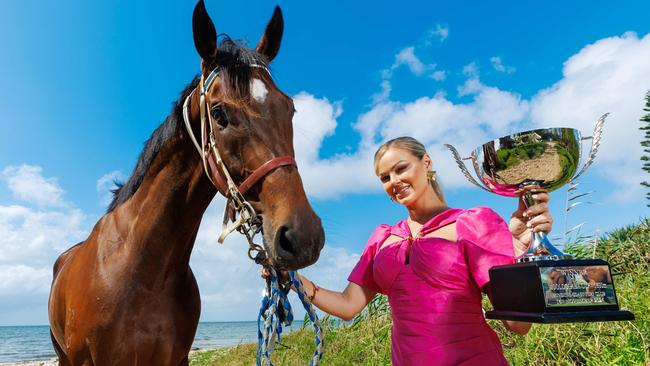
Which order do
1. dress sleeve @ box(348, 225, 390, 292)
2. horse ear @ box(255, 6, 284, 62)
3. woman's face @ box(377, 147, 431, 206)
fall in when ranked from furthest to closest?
horse ear @ box(255, 6, 284, 62), dress sleeve @ box(348, 225, 390, 292), woman's face @ box(377, 147, 431, 206)

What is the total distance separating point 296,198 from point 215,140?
0.55 meters

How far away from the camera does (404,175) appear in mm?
1898

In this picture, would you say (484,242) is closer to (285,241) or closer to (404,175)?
(404,175)

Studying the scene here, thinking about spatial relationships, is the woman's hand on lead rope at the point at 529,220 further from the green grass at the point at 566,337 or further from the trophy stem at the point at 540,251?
the green grass at the point at 566,337

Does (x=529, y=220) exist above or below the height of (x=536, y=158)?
below

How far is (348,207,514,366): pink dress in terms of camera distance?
5.22 ft

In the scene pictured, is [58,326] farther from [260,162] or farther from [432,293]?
[432,293]

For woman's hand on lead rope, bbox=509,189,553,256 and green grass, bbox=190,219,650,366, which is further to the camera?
green grass, bbox=190,219,650,366

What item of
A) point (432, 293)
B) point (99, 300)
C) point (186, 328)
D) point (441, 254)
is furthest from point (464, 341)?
point (99, 300)

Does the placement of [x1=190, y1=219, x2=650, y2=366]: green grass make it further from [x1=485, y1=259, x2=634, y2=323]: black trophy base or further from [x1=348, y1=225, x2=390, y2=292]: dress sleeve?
[x1=348, y1=225, x2=390, y2=292]: dress sleeve

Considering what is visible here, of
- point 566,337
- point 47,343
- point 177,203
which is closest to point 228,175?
point 177,203

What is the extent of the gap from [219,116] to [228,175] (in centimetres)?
30

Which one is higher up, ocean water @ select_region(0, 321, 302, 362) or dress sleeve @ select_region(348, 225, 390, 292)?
dress sleeve @ select_region(348, 225, 390, 292)

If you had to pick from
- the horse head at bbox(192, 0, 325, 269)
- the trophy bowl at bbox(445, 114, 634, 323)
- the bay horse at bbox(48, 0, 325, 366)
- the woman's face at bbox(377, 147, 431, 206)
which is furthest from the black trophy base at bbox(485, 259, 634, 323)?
the bay horse at bbox(48, 0, 325, 366)
